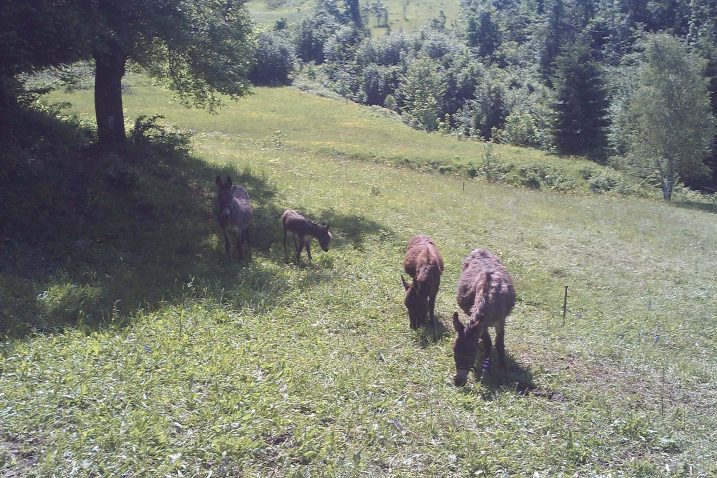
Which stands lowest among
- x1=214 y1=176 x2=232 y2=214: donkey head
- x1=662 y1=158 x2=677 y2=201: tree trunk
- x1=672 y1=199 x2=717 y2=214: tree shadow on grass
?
x1=672 y1=199 x2=717 y2=214: tree shadow on grass

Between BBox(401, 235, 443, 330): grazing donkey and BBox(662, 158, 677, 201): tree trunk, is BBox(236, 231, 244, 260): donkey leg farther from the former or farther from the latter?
BBox(662, 158, 677, 201): tree trunk

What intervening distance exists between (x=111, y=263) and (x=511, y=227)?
16.1 metres

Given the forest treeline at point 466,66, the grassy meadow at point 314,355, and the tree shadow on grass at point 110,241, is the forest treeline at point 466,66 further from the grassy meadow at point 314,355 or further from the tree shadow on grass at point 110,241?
the grassy meadow at point 314,355

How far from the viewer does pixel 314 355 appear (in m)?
9.10

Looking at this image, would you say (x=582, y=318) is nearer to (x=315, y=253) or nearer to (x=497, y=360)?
(x=497, y=360)

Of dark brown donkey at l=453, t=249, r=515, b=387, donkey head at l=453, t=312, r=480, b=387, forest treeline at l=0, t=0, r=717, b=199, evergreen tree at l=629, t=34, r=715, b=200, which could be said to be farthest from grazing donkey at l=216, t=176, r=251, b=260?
evergreen tree at l=629, t=34, r=715, b=200

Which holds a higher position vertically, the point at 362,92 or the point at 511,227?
the point at 362,92

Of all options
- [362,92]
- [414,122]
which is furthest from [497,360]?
[362,92]

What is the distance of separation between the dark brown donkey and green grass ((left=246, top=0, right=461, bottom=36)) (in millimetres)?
149752

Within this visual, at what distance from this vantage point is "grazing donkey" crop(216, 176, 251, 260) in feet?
46.0

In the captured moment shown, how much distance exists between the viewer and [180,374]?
25.3ft

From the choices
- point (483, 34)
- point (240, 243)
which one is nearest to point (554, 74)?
point (483, 34)

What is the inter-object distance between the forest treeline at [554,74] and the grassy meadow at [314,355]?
11641 millimetres

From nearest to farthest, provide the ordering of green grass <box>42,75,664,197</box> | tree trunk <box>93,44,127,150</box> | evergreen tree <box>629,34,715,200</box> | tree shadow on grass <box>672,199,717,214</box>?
1. tree trunk <box>93,44,127,150</box>
2. tree shadow on grass <box>672,199,717,214</box>
3. green grass <box>42,75,664,197</box>
4. evergreen tree <box>629,34,715,200</box>
